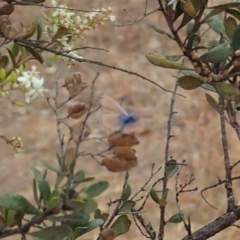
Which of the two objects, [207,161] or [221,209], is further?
[207,161]

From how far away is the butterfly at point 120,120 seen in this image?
0.31 meters

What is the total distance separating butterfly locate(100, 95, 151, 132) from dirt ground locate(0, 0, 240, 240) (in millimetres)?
1209

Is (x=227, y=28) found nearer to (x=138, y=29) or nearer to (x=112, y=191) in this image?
(x=112, y=191)

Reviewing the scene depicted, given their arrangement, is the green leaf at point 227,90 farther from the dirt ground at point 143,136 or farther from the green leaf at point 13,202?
the dirt ground at point 143,136

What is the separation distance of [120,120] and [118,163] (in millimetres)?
25

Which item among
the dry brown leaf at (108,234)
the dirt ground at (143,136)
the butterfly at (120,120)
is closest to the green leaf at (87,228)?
the dry brown leaf at (108,234)

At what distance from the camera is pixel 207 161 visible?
6.25 ft

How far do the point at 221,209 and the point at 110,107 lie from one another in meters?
1.45

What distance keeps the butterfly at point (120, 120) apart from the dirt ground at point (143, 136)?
1209 mm

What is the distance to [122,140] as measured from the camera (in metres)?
0.31

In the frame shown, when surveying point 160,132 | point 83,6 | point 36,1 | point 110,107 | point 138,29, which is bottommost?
point 110,107

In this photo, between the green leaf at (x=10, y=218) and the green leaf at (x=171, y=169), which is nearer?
the green leaf at (x=10, y=218)

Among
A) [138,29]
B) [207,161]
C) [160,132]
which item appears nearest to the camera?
[207,161]

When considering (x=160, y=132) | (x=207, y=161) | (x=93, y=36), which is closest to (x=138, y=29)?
(x=93, y=36)
